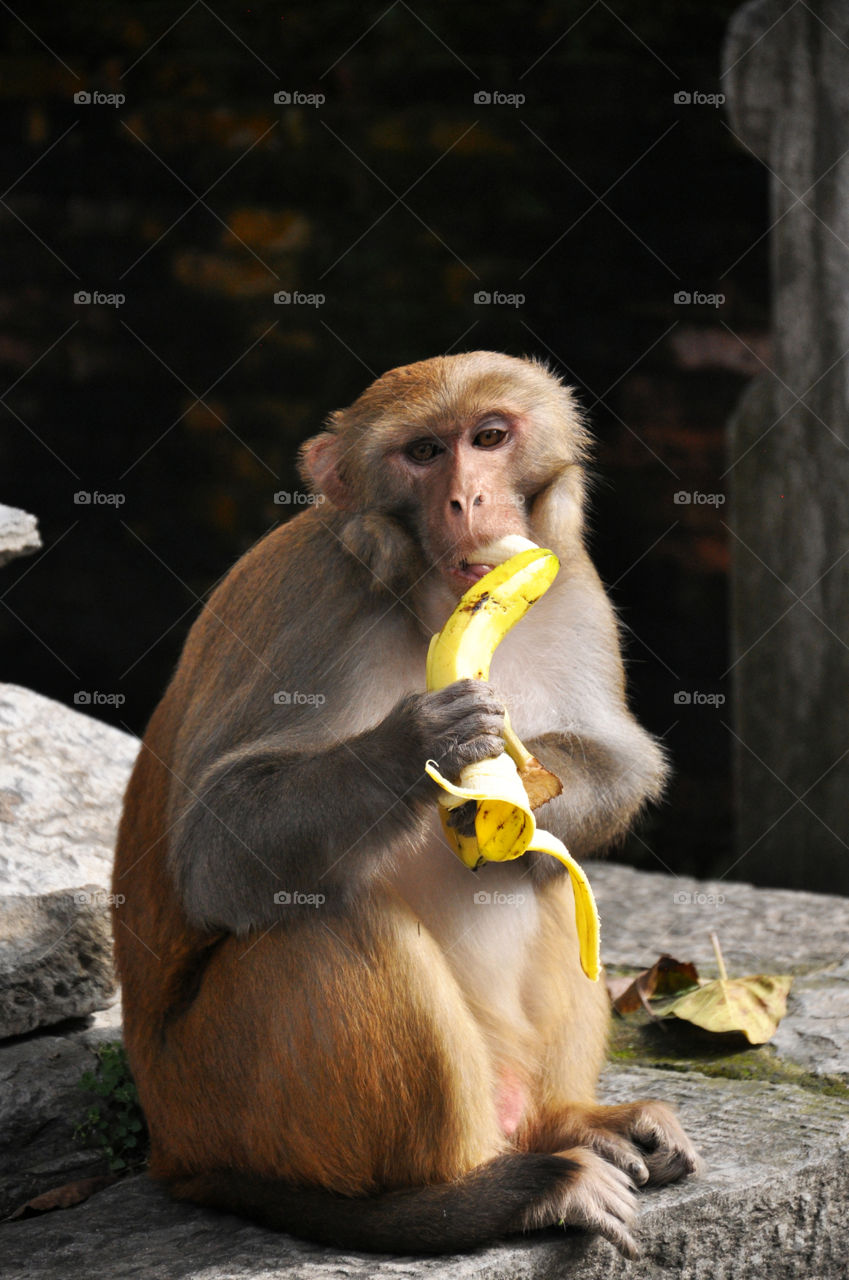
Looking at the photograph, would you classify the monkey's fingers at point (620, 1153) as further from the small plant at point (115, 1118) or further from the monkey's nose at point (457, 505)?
the monkey's nose at point (457, 505)

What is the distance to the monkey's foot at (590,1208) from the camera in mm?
2861

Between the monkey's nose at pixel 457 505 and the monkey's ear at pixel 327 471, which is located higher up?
the monkey's ear at pixel 327 471

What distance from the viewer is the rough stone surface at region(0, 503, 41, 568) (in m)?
4.05

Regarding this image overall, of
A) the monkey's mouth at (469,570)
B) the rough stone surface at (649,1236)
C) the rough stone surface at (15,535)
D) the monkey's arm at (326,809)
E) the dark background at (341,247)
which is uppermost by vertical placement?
Result: the dark background at (341,247)

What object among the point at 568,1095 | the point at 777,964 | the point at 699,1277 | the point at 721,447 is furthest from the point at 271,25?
the point at 699,1277

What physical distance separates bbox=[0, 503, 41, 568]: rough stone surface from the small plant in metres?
1.29

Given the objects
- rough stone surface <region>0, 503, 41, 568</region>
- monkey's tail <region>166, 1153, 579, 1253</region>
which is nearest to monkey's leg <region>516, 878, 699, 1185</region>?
monkey's tail <region>166, 1153, 579, 1253</region>

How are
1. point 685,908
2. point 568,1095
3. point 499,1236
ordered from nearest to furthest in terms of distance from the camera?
1. point 499,1236
2. point 568,1095
3. point 685,908

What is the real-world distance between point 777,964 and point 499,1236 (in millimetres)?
1692

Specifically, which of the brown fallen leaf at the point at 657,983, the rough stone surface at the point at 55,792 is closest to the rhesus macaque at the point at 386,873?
the rough stone surface at the point at 55,792

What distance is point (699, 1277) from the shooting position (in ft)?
9.87

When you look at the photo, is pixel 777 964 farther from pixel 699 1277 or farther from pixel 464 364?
pixel 464 364

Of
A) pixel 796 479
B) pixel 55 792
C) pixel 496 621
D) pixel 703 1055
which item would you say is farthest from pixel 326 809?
pixel 796 479

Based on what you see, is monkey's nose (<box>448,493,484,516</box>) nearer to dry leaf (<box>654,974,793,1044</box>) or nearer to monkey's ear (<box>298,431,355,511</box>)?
monkey's ear (<box>298,431,355,511</box>)
